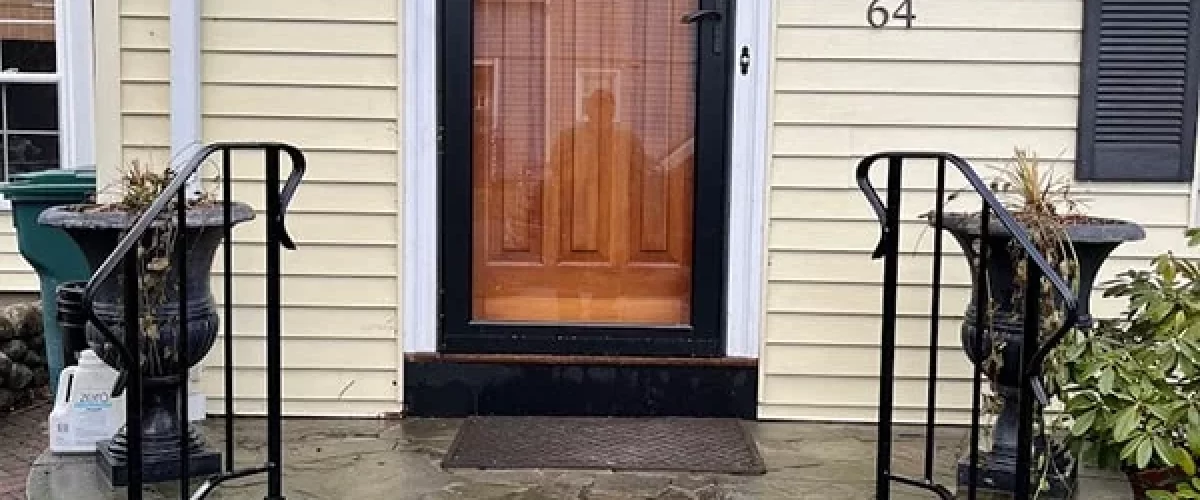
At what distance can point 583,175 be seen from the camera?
151 inches

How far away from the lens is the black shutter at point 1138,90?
3.64 m

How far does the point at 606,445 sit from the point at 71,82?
337cm

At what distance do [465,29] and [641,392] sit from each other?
1.34 m

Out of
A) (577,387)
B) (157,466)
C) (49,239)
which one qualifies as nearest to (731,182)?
(577,387)

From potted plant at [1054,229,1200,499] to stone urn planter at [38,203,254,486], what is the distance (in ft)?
7.43

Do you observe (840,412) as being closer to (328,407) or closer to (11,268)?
(328,407)

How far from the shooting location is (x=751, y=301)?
3814 mm

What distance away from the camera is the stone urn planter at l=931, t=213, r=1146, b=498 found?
2895mm

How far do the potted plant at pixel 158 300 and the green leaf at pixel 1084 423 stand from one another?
225 centimetres

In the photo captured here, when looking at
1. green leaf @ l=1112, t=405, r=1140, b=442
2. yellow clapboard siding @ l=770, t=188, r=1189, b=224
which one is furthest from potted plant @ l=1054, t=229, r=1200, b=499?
yellow clapboard siding @ l=770, t=188, r=1189, b=224

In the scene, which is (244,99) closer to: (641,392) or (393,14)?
(393,14)

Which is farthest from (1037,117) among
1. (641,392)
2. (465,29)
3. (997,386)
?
(465,29)

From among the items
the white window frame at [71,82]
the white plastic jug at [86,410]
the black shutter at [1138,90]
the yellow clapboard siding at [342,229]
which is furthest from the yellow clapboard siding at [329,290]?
the black shutter at [1138,90]

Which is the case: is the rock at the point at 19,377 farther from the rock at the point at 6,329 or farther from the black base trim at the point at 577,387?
the black base trim at the point at 577,387
